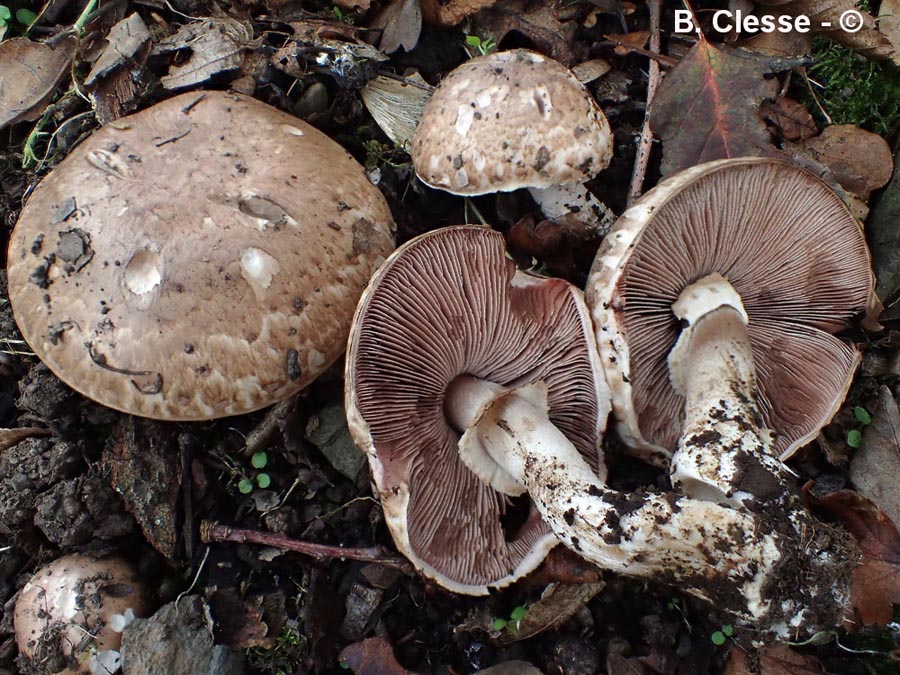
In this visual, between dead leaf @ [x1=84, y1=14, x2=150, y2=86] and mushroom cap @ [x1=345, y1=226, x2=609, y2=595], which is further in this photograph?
dead leaf @ [x1=84, y1=14, x2=150, y2=86]

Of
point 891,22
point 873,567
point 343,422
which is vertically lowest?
point 873,567

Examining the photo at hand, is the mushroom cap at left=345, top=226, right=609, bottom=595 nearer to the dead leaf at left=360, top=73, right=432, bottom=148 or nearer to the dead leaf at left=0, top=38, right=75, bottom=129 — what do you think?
the dead leaf at left=360, top=73, right=432, bottom=148

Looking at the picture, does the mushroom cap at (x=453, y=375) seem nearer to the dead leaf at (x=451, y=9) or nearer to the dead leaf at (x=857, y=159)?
the dead leaf at (x=451, y=9)

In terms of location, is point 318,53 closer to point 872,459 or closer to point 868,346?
point 868,346

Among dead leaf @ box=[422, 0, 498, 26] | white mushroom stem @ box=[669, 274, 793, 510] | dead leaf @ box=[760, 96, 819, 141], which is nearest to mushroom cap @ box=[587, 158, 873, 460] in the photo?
white mushroom stem @ box=[669, 274, 793, 510]

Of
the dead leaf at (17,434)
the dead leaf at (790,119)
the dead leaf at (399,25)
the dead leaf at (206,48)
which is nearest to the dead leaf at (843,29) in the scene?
the dead leaf at (790,119)

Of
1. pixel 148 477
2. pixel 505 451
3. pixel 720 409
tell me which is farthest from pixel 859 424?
pixel 148 477

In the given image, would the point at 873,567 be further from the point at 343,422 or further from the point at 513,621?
the point at 343,422
